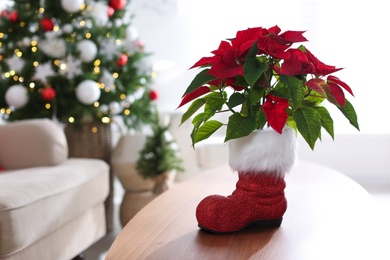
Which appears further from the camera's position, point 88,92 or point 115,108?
point 115,108

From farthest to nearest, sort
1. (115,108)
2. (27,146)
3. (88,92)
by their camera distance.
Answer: (115,108), (88,92), (27,146)

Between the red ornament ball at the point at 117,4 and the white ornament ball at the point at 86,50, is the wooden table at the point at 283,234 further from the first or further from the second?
the red ornament ball at the point at 117,4

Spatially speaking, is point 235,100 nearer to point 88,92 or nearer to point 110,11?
point 88,92

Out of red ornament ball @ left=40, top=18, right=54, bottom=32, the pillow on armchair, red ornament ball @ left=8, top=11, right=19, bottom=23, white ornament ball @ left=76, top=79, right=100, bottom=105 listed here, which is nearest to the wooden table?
the pillow on armchair

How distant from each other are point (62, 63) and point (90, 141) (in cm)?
47

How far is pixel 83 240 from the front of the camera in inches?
101

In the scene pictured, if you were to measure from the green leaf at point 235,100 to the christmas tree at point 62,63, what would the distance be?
188 cm

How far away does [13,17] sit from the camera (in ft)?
10.6

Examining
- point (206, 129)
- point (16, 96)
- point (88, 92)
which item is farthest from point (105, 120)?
point (206, 129)

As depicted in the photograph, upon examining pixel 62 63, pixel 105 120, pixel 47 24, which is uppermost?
pixel 47 24

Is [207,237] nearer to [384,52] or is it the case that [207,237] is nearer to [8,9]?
[8,9]

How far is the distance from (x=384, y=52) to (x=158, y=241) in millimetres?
3163

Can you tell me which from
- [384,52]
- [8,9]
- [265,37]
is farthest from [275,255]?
[384,52]

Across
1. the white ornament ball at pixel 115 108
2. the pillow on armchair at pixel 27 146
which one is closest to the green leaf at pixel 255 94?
the pillow on armchair at pixel 27 146
